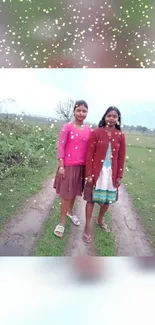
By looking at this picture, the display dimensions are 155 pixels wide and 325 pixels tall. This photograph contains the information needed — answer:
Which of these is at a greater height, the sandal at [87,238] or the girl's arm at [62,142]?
the girl's arm at [62,142]

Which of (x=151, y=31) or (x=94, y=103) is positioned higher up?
(x=151, y=31)

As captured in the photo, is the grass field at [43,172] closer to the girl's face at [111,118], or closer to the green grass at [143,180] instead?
the green grass at [143,180]

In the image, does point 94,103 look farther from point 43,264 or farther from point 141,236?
point 43,264

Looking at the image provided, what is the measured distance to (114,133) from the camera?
2.13 meters

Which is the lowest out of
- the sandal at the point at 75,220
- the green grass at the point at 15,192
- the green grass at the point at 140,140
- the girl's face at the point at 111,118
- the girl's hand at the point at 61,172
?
the sandal at the point at 75,220

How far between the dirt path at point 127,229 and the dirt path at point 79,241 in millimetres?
165

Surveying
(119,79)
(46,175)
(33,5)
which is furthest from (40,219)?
(33,5)

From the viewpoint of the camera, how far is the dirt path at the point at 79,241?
215cm

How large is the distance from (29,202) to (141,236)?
65cm

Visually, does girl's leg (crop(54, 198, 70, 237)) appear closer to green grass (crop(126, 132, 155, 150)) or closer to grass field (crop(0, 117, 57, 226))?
grass field (crop(0, 117, 57, 226))

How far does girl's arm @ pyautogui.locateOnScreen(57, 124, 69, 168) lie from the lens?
6.89 feet
